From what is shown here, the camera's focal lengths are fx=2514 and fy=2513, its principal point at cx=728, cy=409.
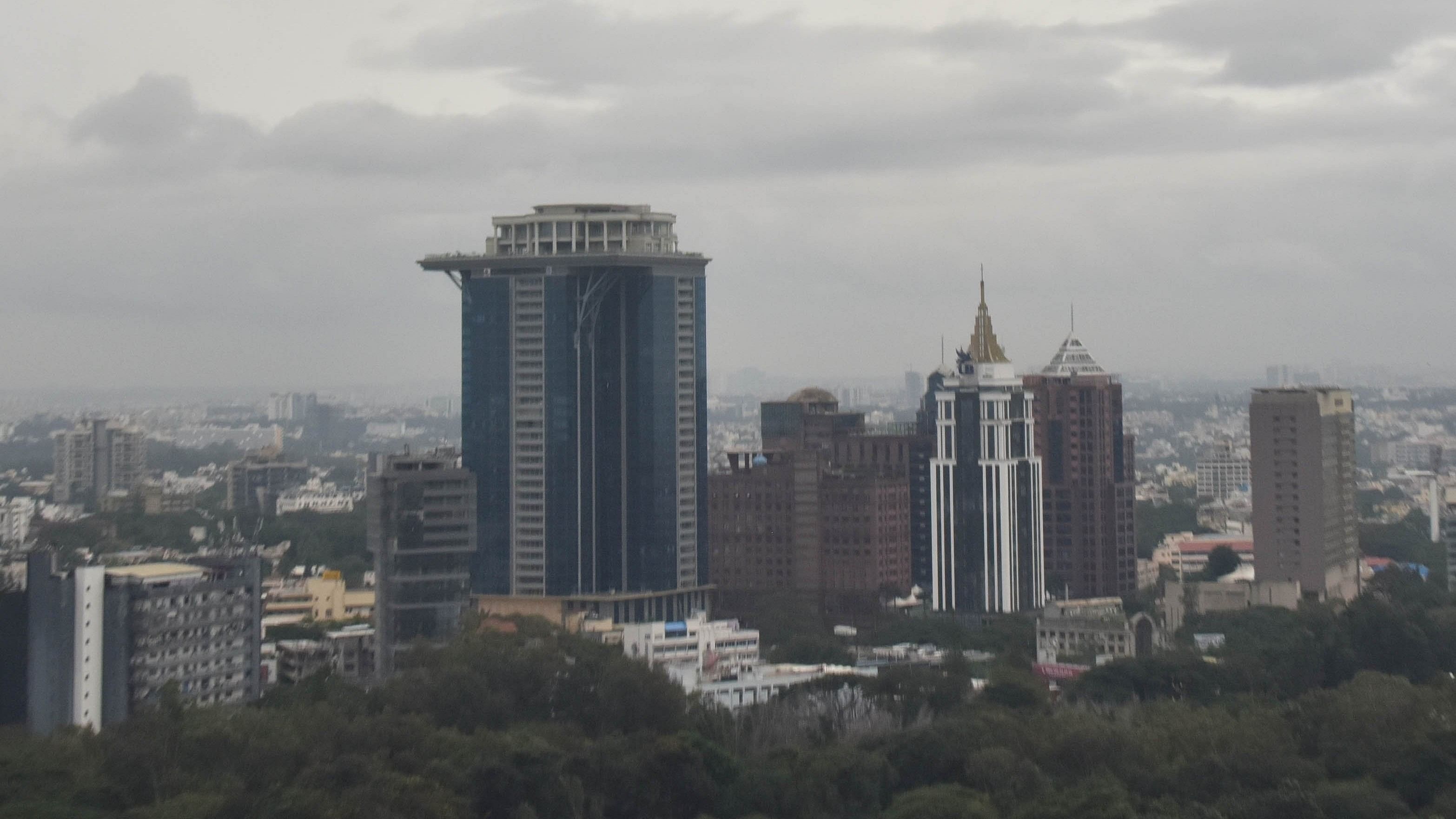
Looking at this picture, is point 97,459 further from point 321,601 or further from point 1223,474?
point 321,601

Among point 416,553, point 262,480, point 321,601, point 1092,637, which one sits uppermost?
point 262,480

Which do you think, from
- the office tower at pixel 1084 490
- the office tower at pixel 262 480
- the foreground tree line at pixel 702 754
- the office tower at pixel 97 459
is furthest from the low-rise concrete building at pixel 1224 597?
the office tower at pixel 97 459

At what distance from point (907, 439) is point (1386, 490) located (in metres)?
39.5

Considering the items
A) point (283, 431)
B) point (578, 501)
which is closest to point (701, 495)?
point (578, 501)

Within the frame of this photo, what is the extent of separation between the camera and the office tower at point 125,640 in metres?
29.6

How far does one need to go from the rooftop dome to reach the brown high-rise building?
4.43 metres

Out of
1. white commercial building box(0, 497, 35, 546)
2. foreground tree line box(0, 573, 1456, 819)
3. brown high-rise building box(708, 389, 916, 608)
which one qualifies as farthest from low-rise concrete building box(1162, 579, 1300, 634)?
white commercial building box(0, 497, 35, 546)

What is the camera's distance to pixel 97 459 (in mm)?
83625

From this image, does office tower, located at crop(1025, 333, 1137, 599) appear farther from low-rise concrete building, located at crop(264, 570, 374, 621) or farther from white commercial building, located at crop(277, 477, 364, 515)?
white commercial building, located at crop(277, 477, 364, 515)

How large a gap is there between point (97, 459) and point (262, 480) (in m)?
8.64

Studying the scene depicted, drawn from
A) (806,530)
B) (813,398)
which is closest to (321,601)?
(806,530)

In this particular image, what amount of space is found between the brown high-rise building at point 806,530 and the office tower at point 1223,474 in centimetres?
3881

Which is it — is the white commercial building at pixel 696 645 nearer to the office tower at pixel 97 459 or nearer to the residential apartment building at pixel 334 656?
the residential apartment building at pixel 334 656

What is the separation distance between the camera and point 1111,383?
177 ft
